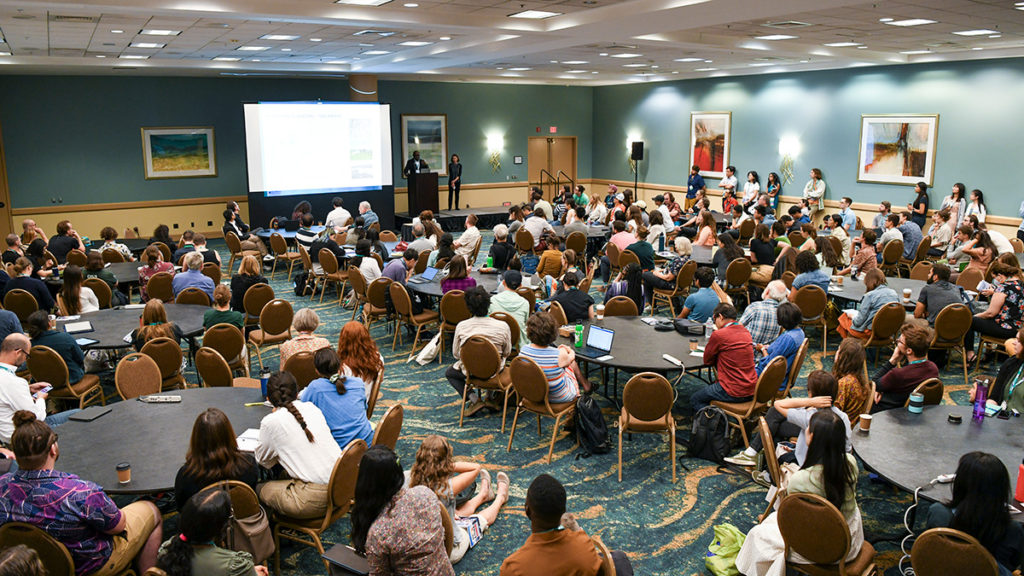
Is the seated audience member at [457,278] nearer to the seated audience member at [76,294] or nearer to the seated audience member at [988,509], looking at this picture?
the seated audience member at [76,294]

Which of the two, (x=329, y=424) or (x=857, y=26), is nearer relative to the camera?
(x=329, y=424)

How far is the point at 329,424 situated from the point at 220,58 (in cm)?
1281

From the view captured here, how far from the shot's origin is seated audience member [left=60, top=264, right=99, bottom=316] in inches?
301

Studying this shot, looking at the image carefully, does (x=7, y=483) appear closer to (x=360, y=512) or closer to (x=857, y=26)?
(x=360, y=512)

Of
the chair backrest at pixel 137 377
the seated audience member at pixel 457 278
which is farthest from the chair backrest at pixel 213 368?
the seated audience member at pixel 457 278

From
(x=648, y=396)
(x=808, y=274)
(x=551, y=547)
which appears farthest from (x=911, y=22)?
(x=551, y=547)

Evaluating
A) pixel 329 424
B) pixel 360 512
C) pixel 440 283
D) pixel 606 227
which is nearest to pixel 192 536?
pixel 360 512

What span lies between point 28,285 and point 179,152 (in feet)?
36.8

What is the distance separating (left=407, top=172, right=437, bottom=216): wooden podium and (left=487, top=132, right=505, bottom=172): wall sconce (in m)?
3.12

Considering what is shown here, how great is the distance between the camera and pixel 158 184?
18453mm

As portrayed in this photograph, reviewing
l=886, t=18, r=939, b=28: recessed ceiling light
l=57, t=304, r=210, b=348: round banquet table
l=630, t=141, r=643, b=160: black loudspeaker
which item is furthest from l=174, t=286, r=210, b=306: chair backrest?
l=630, t=141, r=643, b=160: black loudspeaker

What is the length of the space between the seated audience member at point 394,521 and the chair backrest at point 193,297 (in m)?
5.50

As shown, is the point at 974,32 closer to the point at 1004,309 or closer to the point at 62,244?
the point at 1004,309

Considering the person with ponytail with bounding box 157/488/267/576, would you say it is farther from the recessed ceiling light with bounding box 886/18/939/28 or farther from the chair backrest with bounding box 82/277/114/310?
the recessed ceiling light with bounding box 886/18/939/28
